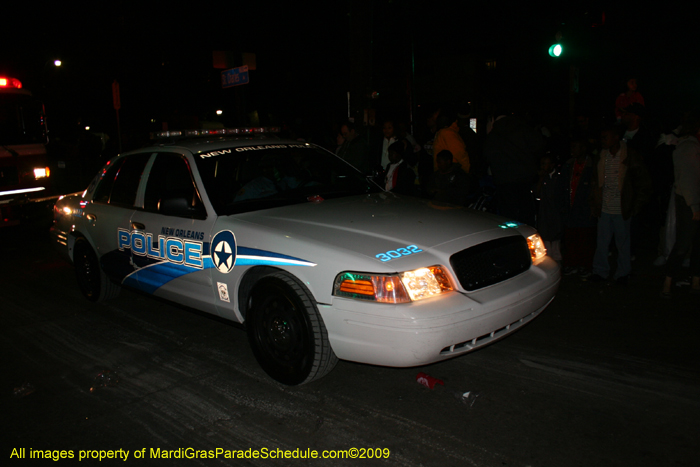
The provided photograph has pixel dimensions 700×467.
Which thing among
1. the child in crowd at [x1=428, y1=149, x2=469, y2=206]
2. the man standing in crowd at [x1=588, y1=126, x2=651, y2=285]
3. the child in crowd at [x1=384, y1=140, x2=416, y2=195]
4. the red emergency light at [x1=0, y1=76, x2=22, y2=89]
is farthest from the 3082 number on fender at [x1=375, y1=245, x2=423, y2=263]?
the red emergency light at [x1=0, y1=76, x2=22, y2=89]

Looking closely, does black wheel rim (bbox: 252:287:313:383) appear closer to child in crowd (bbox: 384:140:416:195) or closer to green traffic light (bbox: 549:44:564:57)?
child in crowd (bbox: 384:140:416:195)

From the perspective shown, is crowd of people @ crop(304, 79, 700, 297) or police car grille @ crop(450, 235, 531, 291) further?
crowd of people @ crop(304, 79, 700, 297)

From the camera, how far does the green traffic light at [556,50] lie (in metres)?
10.4

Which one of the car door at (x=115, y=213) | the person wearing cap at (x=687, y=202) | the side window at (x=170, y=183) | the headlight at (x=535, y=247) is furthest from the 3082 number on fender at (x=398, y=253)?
the person wearing cap at (x=687, y=202)

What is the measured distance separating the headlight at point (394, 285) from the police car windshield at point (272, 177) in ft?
4.26

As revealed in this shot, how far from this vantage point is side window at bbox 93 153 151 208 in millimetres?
5332

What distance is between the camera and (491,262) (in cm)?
375

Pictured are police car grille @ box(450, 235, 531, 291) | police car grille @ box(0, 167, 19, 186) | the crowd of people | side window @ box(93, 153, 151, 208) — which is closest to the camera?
police car grille @ box(450, 235, 531, 291)

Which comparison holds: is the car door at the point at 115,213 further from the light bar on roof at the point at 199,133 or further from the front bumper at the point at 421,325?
the front bumper at the point at 421,325

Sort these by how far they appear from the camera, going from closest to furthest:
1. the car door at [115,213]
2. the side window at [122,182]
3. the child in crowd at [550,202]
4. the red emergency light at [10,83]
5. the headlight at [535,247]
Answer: the headlight at [535,247] < the car door at [115,213] < the side window at [122,182] < the child in crowd at [550,202] < the red emergency light at [10,83]

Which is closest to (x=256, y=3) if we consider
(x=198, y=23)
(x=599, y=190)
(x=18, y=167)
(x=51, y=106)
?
(x=198, y=23)

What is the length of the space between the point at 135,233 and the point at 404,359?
2894 mm

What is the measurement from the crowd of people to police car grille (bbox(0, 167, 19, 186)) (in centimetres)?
724

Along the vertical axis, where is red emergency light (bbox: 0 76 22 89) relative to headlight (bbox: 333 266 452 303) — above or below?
above
